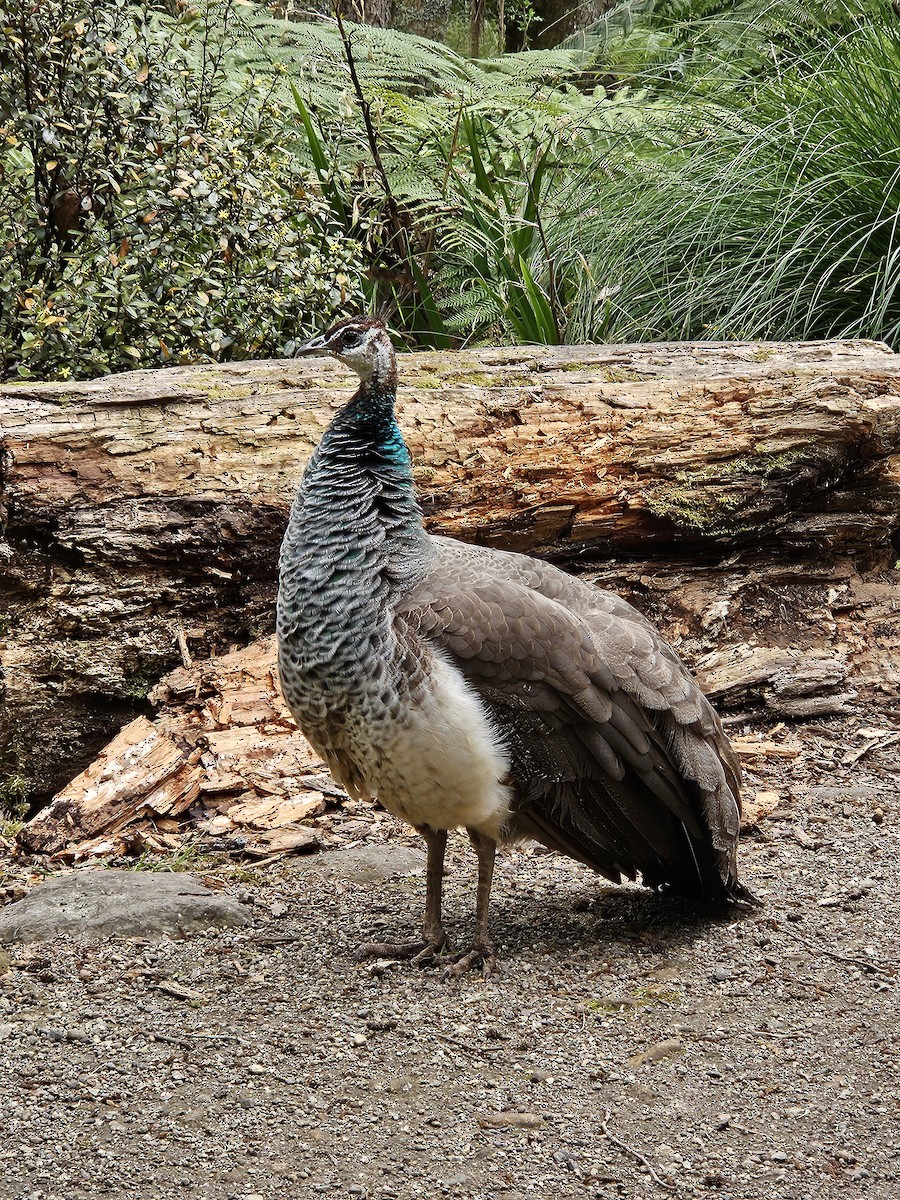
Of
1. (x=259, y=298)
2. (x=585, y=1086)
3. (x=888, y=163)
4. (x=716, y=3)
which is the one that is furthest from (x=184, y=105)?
(x=716, y=3)

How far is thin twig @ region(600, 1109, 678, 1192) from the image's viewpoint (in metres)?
2.85

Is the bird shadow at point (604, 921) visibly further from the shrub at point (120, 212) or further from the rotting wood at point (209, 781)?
the shrub at point (120, 212)

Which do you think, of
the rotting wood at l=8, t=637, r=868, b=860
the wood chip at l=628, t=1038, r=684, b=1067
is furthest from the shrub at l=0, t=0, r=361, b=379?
the wood chip at l=628, t=1038, r=684, b=1067

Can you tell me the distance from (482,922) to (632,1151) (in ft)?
3.47

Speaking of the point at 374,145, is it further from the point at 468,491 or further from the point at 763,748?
the point at 763,748

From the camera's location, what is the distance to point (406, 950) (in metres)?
3.98

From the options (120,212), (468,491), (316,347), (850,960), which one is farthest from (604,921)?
(120,212)

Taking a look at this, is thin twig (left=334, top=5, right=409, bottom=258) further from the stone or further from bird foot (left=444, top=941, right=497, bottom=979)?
bird foot (left=444, top=941, right=497, bottom=979)

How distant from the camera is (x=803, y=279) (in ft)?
25.3

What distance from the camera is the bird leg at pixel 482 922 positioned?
3.85m

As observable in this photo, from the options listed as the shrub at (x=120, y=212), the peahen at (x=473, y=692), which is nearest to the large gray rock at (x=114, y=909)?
the peahen at (x=473, y=692)

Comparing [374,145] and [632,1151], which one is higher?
[374,145]

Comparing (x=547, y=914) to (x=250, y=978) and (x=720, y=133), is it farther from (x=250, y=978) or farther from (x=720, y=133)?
(x=720, y=133)

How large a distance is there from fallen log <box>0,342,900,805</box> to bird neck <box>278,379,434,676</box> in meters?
1.19
